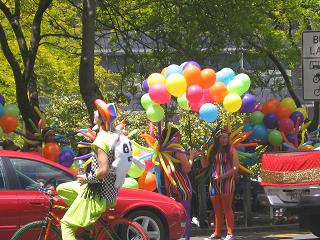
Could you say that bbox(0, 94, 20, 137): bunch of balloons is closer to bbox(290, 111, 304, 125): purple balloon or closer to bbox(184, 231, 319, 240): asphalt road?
bbox(184, 231, 319, 240): asphalt road

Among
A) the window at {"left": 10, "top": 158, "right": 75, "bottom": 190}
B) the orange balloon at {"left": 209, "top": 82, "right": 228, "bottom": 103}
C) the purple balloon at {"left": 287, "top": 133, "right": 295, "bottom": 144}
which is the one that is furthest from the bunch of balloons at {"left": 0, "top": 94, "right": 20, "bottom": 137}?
the purple balloon at {"left": 287, "top": 133, "right": 295, "bottom": 144}

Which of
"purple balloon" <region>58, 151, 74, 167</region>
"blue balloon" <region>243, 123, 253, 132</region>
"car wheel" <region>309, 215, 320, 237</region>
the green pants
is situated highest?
"blue balloon" <region>243, 123, 253, 132</region>

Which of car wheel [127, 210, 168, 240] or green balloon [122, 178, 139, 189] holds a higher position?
green balloon [122, 178, 139, 189]

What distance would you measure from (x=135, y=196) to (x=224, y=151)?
2.39 m

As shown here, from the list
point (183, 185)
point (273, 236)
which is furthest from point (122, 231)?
point (273, 236)

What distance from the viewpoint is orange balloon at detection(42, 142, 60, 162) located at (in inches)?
480

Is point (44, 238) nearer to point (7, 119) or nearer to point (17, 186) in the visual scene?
point (17, 186)

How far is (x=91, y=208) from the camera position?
23.6 feet

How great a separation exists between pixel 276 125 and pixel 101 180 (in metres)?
6.34

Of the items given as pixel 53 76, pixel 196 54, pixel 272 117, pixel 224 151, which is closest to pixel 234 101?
pixel 224 151

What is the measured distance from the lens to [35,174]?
868cm

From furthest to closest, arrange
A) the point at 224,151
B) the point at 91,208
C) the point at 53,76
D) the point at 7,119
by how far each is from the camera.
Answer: the point at 53,76, the point at 7,119, the point at 224,151, the point at 91,208

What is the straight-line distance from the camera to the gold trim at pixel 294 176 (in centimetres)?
955

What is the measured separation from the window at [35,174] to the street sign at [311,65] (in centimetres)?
498
